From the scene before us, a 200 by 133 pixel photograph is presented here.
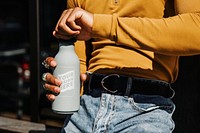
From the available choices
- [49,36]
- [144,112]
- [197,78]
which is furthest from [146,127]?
[49,36]

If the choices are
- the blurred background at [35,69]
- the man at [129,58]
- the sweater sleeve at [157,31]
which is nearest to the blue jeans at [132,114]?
the man at [129,58]

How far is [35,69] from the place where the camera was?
3480 mm

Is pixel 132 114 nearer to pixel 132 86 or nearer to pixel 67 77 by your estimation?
pixel 132 86

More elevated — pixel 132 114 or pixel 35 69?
pixel 132 114

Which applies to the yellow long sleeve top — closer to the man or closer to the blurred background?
the man

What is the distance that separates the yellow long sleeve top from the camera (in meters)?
1.45

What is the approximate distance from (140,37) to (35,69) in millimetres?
2136

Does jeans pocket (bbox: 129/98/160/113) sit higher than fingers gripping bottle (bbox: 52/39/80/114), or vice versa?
fingers gripping bottle (bbox: 52/39/80/114)

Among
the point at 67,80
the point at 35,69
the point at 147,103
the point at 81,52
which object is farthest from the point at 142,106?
the point at 35,69

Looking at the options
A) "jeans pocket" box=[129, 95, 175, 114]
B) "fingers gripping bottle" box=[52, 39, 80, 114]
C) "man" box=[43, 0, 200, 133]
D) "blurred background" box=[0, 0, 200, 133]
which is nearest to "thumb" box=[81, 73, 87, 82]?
"man" box=[43, 0, 200, 133]

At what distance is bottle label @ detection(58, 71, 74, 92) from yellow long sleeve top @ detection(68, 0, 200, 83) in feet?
0.46

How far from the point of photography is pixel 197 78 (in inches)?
101

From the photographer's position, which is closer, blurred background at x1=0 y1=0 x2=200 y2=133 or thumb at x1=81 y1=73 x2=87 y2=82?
thumb at x1=81 y1=73 x2=87 y2=82

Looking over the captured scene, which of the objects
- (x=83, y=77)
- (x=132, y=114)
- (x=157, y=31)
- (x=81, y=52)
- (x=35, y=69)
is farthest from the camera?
(x=35, y=69)
